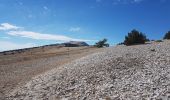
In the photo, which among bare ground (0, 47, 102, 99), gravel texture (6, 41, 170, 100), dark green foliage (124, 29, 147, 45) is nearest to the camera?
gravel texture (6, 41, 170, 100)

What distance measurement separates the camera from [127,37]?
68.9m

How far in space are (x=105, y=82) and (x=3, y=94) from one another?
8.54 meters

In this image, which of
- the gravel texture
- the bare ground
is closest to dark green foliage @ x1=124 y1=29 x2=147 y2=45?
the bare ground

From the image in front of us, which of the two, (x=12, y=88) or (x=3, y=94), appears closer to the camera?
(x=3, y=94)

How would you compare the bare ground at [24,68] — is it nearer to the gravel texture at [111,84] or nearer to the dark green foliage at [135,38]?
the gravel texture at [111,84]

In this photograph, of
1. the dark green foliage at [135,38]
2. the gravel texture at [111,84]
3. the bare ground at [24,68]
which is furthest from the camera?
the dark green foliage at [135,38]

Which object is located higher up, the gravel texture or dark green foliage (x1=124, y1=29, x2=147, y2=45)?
dark green foliage (x1=124, y1=29, x2=147, y2=45)

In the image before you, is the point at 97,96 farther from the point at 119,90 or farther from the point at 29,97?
the point at 29,97

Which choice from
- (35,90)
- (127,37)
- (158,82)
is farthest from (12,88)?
(127,37)

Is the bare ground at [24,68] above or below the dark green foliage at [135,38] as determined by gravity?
below

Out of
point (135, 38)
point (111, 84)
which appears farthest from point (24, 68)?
point (135, 38)

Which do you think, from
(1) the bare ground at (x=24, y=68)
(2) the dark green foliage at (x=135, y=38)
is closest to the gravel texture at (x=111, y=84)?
(1) the bare ground at (x=24, y=68)

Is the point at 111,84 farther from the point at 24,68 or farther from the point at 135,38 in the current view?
the point at 135,38

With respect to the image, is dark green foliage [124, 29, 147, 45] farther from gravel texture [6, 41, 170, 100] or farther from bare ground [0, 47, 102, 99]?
gravel texture [6, 41, 170, 100]
